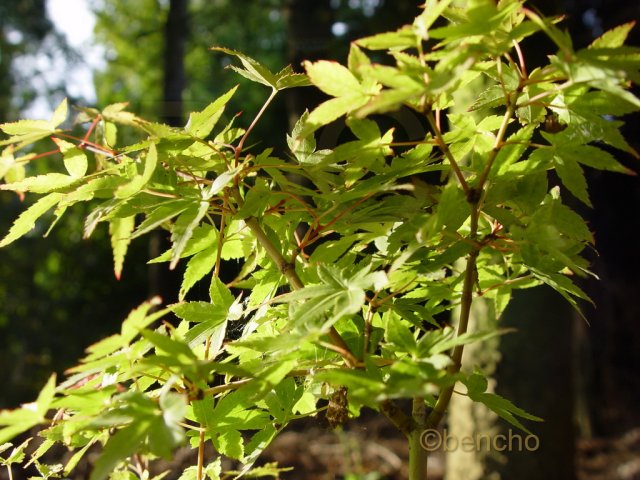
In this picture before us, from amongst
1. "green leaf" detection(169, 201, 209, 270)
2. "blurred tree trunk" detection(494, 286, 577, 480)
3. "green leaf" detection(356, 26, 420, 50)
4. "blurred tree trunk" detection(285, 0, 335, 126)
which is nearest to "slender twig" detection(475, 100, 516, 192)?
"green leaf" detection(356, 26, 420, 50)

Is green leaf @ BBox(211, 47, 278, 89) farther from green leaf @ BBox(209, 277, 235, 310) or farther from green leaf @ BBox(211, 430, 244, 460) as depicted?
green leaf @ BBox(211, 430, 244, 460)

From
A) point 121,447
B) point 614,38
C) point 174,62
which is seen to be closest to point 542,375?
point 614,38

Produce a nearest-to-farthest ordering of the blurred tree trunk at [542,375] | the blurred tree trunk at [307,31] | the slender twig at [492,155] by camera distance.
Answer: the slender twig at [492,155] < the blurred tree trunk at [542,375] < the blurred tree trunk at [307,31]

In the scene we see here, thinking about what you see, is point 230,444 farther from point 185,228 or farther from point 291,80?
point 291,80

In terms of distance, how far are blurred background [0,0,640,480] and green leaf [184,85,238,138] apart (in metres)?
0.63

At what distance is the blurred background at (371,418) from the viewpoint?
7.55 feet

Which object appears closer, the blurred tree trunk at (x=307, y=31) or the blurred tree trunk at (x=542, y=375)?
the blurred tree trunk at (x=542, y=375)

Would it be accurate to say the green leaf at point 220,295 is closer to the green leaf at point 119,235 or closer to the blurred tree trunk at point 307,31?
the green leaf at point 119,235

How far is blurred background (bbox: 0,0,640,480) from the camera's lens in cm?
230

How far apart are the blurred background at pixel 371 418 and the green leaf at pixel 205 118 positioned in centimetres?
63

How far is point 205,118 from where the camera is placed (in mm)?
604

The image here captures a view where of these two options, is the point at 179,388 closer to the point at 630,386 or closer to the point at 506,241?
the point at 506,241

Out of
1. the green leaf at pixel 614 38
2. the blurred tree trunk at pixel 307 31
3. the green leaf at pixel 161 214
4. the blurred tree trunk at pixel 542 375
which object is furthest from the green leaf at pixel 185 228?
the blurred tree trunk at pixel 307 31

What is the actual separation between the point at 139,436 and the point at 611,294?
4.87 meters
